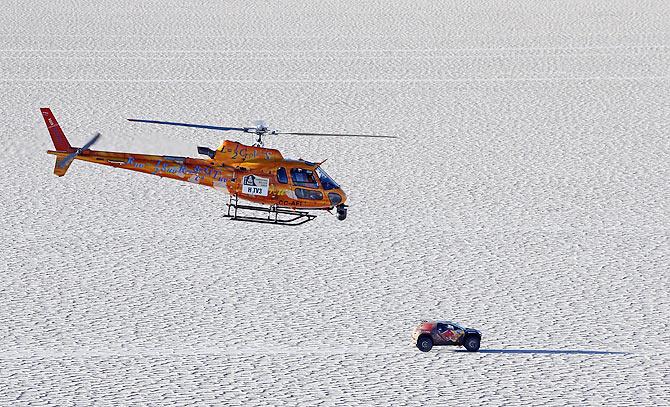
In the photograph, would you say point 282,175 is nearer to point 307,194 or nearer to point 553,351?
point 307,194

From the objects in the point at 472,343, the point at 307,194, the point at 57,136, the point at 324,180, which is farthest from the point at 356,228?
the point at 472,343

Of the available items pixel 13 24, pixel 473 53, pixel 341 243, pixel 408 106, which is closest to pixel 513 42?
pixel 473 53

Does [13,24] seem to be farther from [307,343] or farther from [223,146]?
[307,343]

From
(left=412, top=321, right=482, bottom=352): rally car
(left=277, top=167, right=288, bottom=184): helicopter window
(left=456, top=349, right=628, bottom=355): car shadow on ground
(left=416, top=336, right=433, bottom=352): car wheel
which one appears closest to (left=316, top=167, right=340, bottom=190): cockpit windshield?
(left=277, top=167, right=288, bottom=184): helicopter window

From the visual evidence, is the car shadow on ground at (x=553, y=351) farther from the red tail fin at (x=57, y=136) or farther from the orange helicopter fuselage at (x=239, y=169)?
the red tail fin at (x=57, y=136)

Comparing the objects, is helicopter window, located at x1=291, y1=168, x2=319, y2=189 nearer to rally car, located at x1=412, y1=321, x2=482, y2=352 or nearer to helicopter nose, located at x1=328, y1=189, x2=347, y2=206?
helicopter nose, located at x1=328, y1=189, x2=347, y2=206

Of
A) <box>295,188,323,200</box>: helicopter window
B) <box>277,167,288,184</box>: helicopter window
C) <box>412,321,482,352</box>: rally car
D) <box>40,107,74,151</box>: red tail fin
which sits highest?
<box>40,107,74,151</box>: red tail fin

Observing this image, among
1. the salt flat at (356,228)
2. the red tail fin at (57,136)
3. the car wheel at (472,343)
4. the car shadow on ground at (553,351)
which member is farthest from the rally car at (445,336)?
the red tail fin at (57,136)
